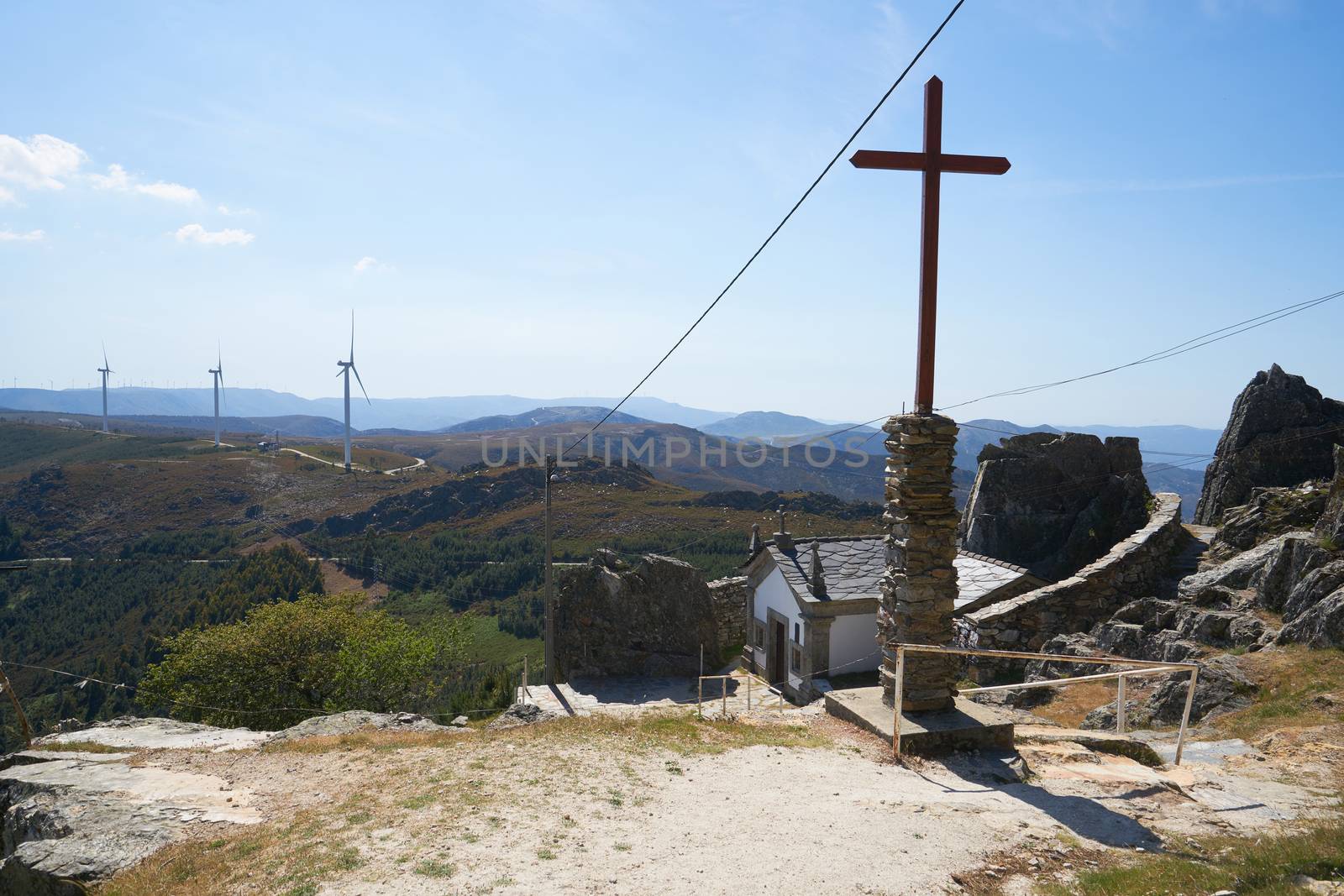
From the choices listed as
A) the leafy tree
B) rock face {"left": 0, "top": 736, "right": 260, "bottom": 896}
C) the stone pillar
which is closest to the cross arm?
the stone pillar

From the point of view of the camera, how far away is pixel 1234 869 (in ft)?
22.8

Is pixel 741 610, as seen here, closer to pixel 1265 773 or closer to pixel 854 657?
pixel 854 657

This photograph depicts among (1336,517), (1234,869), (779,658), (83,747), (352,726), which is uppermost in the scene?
(1336,517)

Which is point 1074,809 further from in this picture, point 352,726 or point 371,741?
point 352,726

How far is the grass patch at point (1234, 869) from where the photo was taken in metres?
6.58

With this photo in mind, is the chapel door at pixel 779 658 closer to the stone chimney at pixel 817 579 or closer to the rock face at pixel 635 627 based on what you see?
the stone chimney at pixel 817 579

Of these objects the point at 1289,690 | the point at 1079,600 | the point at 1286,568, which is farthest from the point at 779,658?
the point at 1289,690

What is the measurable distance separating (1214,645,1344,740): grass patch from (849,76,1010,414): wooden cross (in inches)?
300

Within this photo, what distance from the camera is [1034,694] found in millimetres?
16469

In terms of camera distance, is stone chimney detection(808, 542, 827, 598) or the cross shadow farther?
stone chimney detection(808, 542, 827, 598)

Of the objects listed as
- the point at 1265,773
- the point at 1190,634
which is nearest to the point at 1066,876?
the point at 1265,773

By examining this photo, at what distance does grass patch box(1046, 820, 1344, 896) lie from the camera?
658 cm

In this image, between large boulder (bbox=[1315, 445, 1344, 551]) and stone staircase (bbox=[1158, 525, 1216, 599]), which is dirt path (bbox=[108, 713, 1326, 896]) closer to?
large boulder (bbox=[1315, 445, 1344, 551])

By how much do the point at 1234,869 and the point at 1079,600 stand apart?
48.0 feet
